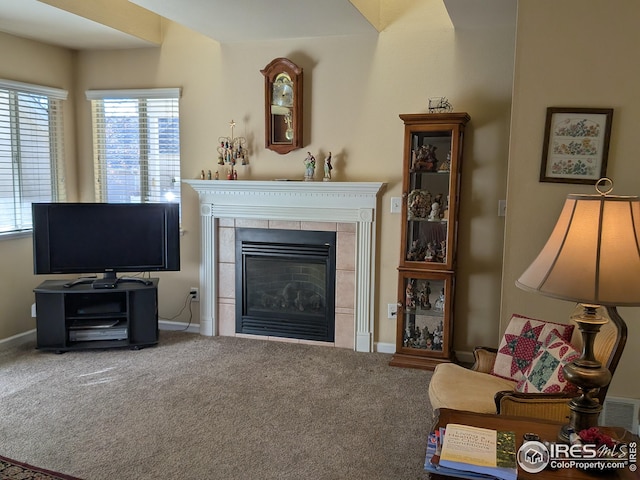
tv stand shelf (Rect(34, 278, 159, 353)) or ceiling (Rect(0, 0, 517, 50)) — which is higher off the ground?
ceiling (Rect(0, 0, 517, 50))

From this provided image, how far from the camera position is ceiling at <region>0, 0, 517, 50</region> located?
3.56 m

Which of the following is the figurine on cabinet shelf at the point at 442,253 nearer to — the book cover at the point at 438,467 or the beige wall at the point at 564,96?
the beige wall at the point at 564,96

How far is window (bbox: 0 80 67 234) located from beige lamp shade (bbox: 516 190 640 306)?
4.33 m

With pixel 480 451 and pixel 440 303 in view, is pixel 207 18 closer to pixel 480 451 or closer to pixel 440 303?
pixel 440 303

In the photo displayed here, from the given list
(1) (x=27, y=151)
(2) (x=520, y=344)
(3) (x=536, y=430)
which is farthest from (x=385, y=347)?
(1) (x=27, y=151)

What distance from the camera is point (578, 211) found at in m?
1.73

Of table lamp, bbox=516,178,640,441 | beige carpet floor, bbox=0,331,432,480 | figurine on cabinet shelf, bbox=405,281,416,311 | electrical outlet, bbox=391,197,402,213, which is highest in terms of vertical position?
electrical outlet, bbox=391,197,402,213

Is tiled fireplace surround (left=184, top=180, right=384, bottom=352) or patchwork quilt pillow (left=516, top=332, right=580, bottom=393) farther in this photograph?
tiled fireplace surround (left=184, top=180, right=384, bottom=352)

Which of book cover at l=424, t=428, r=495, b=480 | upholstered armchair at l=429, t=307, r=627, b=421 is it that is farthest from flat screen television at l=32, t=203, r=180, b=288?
book cover at l=424, t=428, r=495, b=480

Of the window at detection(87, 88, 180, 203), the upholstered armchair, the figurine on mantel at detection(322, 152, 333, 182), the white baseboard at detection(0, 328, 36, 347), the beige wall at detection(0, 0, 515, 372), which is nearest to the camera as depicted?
the upholstered armchair

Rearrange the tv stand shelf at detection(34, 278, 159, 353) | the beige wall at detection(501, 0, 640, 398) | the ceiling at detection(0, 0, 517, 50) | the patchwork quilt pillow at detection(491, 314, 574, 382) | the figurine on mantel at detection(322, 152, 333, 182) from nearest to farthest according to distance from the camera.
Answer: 1. the patchwork quilt pillow at detection(491, 314, 574, 382)
2. the beige wall at detection(501, 0, 640, 398)
3. the ceiling at detection(0, 0, 517, 50)
4. the tv stand shelf at detection(34, 278, 159, 353)
5. the figurine on mantel at detection(322, 152, 333, 182)

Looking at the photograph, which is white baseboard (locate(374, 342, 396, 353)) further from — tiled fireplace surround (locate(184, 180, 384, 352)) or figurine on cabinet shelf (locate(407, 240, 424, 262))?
figurine on cabinet shelf (locate(407, 240, 424, 262))

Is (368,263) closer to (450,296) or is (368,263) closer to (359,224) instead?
(359,224)

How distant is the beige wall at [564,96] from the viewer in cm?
293
